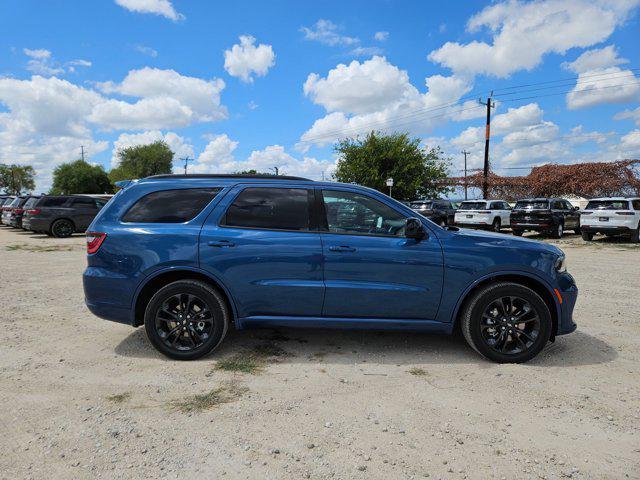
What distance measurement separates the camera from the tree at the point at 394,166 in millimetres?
32719

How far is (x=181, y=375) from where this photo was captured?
378cm

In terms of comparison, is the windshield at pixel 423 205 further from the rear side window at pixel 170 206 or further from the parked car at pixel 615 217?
the rear side window at pixel 170 206

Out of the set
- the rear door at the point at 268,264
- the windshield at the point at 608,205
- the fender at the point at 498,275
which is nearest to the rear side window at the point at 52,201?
the rear door at the point at 268,264

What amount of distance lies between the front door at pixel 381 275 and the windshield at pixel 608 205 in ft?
48.8

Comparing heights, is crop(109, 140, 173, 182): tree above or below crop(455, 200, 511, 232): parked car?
above

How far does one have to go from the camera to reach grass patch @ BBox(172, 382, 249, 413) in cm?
320

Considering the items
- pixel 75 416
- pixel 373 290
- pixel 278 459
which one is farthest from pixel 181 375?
pixel 373 290

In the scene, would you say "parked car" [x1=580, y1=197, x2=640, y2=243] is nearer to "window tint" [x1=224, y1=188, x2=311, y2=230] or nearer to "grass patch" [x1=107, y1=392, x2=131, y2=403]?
"window tint" [x1=224, y1=188, x2=311, y2=230]

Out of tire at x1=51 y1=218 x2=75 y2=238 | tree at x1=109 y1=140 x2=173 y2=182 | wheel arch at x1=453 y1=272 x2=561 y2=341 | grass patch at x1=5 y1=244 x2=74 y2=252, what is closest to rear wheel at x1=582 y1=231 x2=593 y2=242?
wheel arch at x1=453 y1=272 x2=561 y2=341

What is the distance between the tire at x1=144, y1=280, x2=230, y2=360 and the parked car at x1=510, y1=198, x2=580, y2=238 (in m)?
17.2

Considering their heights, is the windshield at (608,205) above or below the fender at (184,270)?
above

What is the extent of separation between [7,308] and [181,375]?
379 cm

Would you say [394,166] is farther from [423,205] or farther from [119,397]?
[119,397]

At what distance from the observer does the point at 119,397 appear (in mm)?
3373
